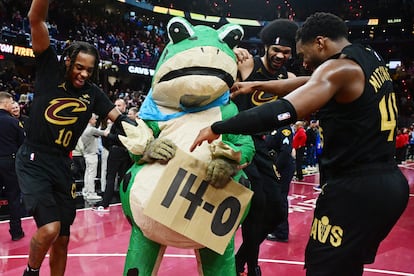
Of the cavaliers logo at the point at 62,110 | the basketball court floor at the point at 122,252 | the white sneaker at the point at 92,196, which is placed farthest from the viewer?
the white sneaker at the point at 92,196

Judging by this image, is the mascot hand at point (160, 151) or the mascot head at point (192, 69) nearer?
the mascot hand at point (160, 151)

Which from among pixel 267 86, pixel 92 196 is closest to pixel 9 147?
pixel 92 196

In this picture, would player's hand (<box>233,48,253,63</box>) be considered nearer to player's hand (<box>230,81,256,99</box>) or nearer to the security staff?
player's hand (<box>230,81,256,99</box>)

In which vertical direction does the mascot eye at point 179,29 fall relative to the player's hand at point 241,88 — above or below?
above

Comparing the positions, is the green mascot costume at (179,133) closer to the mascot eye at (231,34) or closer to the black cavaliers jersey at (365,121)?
the mascot eye at (231,34)

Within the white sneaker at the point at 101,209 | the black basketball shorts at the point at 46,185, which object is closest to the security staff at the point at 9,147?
the white sneaker at the point at 101,209

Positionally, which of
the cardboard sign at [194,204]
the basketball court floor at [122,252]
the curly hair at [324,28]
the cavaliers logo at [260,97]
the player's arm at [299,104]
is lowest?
the basketball court floor at [122,252]

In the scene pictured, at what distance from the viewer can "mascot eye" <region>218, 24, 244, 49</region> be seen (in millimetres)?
2957

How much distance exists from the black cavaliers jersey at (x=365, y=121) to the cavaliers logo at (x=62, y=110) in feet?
5.67

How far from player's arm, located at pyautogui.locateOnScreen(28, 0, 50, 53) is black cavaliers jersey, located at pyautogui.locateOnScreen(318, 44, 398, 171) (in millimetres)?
1788

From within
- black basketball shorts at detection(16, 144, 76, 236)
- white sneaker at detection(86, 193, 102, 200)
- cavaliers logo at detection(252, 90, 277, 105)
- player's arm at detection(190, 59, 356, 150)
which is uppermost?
player's arm at detection(190, 59, 356, 150)

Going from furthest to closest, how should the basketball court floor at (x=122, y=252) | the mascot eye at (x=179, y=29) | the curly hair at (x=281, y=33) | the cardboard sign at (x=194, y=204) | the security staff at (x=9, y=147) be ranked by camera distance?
the security staff at (x=9, y=147), the basketball court floor at (x=122, y=252), the curly hair at (x=281, y=33), the mascot eye at (x=179, y=29), the cardboard sign at (x=194, y=204)

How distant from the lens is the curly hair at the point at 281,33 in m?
3.40

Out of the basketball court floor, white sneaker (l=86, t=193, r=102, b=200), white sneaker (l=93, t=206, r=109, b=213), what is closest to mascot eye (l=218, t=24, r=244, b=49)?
the basketball court floor
